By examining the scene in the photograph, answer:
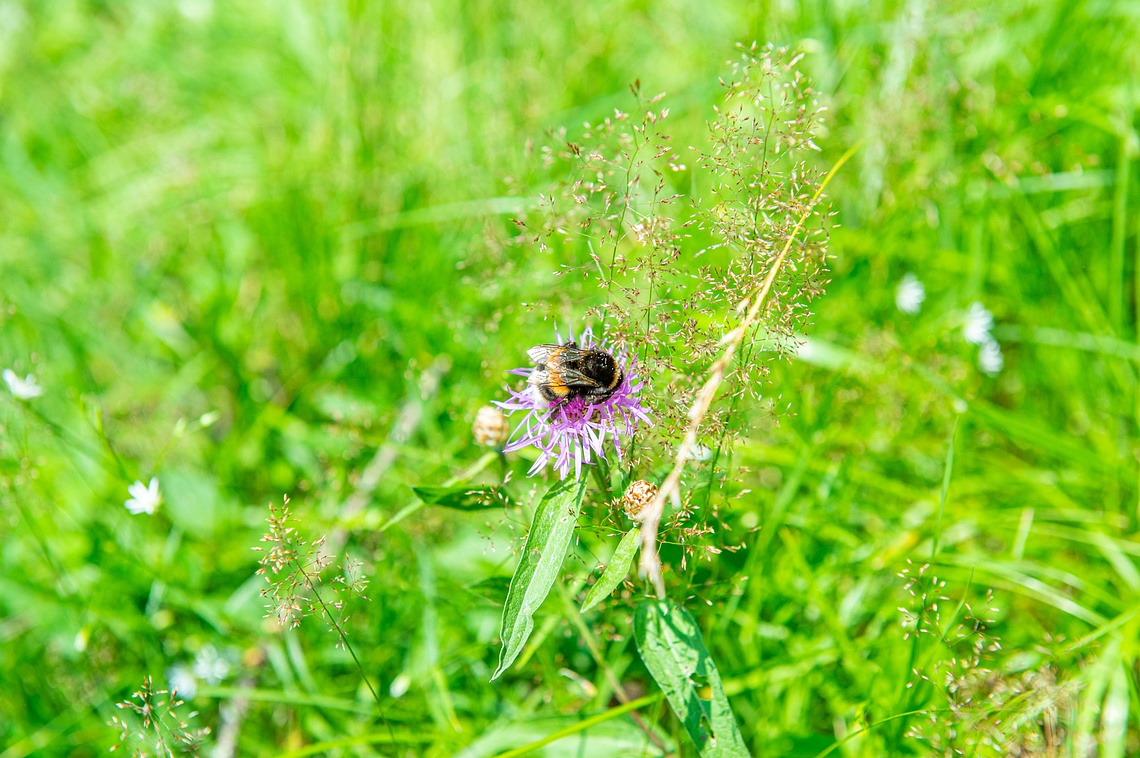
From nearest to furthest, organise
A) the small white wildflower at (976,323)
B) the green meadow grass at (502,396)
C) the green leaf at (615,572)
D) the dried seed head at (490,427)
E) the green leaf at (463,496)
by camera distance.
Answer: the green leaf at (615,572)
the green leaf at (463,496)
the dried seed head at (490,427)
the green meadow grass at (502,396)
the small white wildflower at (976,323)

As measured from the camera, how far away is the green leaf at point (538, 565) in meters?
1.45

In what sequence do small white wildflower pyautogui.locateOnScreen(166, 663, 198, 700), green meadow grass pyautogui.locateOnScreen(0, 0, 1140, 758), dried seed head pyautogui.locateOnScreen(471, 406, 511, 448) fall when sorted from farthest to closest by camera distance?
small white wildflower pyautogui.locateOnScreen(166, 663, 198, 700), green meadow grass pyautogui.locateOnScreen(0, 0, 1140, 758), dried seed head pyautogui.locateOnScreen(471, 406, 511, 448)

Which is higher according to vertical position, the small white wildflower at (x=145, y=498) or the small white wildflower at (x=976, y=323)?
the small white wildflower at (x=976, y=323)

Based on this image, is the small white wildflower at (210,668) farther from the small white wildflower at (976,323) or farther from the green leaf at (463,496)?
the small white wildflower at (976,323)

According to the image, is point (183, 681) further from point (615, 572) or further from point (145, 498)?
point (615, 572)

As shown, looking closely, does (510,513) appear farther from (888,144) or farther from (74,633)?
(888,144)

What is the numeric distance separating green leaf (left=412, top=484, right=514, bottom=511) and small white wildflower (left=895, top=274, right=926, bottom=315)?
1.74m

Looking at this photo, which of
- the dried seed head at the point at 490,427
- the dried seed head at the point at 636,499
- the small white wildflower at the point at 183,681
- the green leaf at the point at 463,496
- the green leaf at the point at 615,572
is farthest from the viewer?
the small white wildflower at the point at 183,681

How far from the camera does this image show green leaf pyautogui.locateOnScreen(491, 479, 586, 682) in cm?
145

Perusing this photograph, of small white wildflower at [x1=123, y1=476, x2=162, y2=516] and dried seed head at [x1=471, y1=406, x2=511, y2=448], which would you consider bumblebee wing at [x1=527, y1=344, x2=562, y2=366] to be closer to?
dried seed head at [x1=471, y1=406, x2=511, y2=448]

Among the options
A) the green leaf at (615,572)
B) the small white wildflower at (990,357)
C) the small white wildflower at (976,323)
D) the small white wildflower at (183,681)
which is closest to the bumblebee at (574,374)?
the green leaf at (615,572)

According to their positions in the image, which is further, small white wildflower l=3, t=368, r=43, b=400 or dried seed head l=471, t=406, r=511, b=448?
small white wildflower l=3, t=368, r=43, b=400

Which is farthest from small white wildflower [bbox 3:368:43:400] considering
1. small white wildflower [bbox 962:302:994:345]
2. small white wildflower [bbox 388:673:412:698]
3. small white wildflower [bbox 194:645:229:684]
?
small white wildflower [bbox 962:302:994:345]

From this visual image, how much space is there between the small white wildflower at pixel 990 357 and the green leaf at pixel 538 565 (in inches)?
75.0
